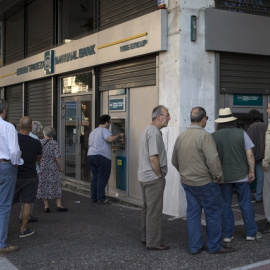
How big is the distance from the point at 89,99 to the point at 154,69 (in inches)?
109

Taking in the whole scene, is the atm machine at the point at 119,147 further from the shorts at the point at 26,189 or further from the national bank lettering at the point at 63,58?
the shorts at the point at 26,189

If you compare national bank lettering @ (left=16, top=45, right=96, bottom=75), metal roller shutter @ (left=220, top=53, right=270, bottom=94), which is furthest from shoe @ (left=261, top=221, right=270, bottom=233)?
national bank lettering @ (left=16, top=45, right=96, bottom=75)

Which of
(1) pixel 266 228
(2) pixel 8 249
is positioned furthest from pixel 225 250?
(2) pixel 8 249

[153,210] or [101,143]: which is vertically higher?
[101,143]

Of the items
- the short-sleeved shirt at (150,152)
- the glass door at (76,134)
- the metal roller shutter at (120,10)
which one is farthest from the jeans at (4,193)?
the glass door at (76,134)

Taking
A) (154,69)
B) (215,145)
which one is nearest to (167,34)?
(154,69)

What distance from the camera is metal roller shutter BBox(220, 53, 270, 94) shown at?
7.92m

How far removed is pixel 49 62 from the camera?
1193 centimetres

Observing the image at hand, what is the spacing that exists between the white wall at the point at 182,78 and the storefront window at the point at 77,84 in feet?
10.5

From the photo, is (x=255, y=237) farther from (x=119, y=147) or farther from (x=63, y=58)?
(x=63, y=58)

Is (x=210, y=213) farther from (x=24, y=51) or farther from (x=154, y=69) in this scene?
(x=24, y=51)

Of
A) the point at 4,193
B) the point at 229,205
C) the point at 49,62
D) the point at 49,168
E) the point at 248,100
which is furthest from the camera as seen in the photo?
the point at 49,62

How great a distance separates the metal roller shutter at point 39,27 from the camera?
1245cm

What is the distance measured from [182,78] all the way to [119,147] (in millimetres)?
2434
